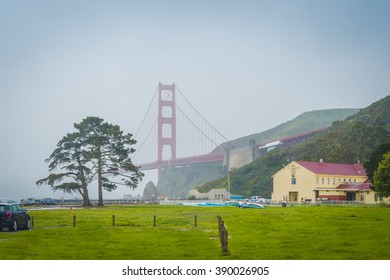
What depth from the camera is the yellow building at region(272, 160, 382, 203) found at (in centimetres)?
6719

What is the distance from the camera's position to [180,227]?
88.3ft

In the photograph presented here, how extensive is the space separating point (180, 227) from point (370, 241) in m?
10.3

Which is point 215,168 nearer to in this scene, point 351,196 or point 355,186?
point 351,196

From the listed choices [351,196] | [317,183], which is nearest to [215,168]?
[317,183]

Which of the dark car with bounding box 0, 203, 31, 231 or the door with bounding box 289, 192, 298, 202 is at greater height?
the door with bounding box 289, 192, 298, 202

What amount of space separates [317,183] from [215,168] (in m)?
60.1

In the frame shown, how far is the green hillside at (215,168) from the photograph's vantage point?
122 m

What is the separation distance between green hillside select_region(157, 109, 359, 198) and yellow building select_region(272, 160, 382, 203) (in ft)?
151

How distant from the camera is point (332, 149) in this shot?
86.2m

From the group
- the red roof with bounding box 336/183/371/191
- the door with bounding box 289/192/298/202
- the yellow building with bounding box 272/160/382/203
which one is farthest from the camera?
the door with bounding box 289/192/298/202

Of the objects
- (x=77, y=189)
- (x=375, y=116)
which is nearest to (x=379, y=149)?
(x=375, y=116)

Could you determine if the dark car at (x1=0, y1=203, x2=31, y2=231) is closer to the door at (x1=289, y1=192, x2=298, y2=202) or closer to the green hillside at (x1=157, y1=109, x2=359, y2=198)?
the door at (x1=289, y1=192, x2=298, y2=202)

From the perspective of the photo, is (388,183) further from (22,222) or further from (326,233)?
(22,222)

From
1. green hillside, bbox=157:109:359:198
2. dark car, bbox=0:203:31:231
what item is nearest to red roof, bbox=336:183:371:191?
dark car, bbox=0:203:31:231
